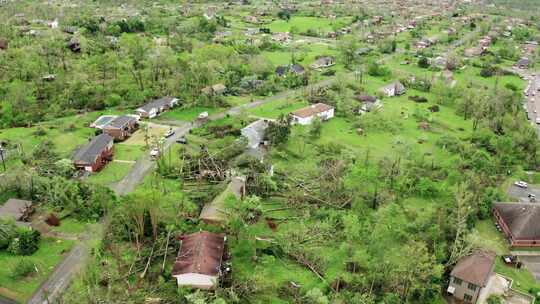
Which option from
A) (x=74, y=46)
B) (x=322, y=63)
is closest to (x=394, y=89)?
(x=322, y=63)

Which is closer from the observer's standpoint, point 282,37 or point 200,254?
point 200,254

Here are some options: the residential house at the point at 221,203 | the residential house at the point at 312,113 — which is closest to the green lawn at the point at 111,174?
the residential house at the point at 221,203

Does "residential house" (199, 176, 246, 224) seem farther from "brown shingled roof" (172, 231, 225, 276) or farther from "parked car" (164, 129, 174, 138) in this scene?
"parked car" (164, 129, 174, 138)

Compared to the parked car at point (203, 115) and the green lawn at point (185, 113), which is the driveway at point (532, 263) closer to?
the parked car at point (203, 115)

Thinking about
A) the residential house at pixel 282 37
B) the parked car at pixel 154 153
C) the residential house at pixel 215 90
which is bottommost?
the parked car at pixel 154 153

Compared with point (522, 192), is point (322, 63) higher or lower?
higher

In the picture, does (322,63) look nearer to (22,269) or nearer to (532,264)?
(532,264)

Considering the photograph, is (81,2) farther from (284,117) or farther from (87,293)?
(87,293)
